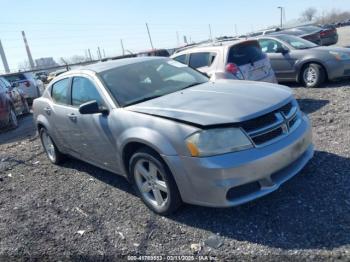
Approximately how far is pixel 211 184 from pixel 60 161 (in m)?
3.86

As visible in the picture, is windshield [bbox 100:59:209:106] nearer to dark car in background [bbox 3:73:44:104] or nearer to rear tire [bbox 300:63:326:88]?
rear tire [bbox 300:63:326:88]

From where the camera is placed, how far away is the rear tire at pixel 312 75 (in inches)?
375

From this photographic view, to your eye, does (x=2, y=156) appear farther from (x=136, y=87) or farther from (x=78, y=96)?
(x=136, y=87)

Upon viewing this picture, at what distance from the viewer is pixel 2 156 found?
25.9 ft

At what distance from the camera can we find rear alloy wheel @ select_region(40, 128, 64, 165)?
636 cm

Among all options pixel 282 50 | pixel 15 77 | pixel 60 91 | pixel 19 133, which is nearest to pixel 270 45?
pixel 282 50

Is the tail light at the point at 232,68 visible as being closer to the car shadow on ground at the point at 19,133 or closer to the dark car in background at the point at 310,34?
the car shadow on ground at the point at 19,133

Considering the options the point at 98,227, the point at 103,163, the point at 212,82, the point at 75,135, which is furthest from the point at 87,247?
the point at 212,82

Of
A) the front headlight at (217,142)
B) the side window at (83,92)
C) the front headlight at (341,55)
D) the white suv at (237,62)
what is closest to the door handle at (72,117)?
the side window at (83,92)

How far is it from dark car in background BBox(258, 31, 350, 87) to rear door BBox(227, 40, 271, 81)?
7.12 ft

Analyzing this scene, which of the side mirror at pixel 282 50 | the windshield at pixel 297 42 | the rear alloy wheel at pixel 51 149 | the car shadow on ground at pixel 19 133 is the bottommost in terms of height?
the car shadow on ground at pixel 19 133

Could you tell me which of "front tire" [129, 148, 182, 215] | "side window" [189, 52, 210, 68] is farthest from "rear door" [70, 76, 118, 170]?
"side window" [189, 52, 210, 68]

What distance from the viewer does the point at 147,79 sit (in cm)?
479

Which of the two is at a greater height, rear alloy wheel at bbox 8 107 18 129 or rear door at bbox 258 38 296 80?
rear door at bbox 258 38 296 80
